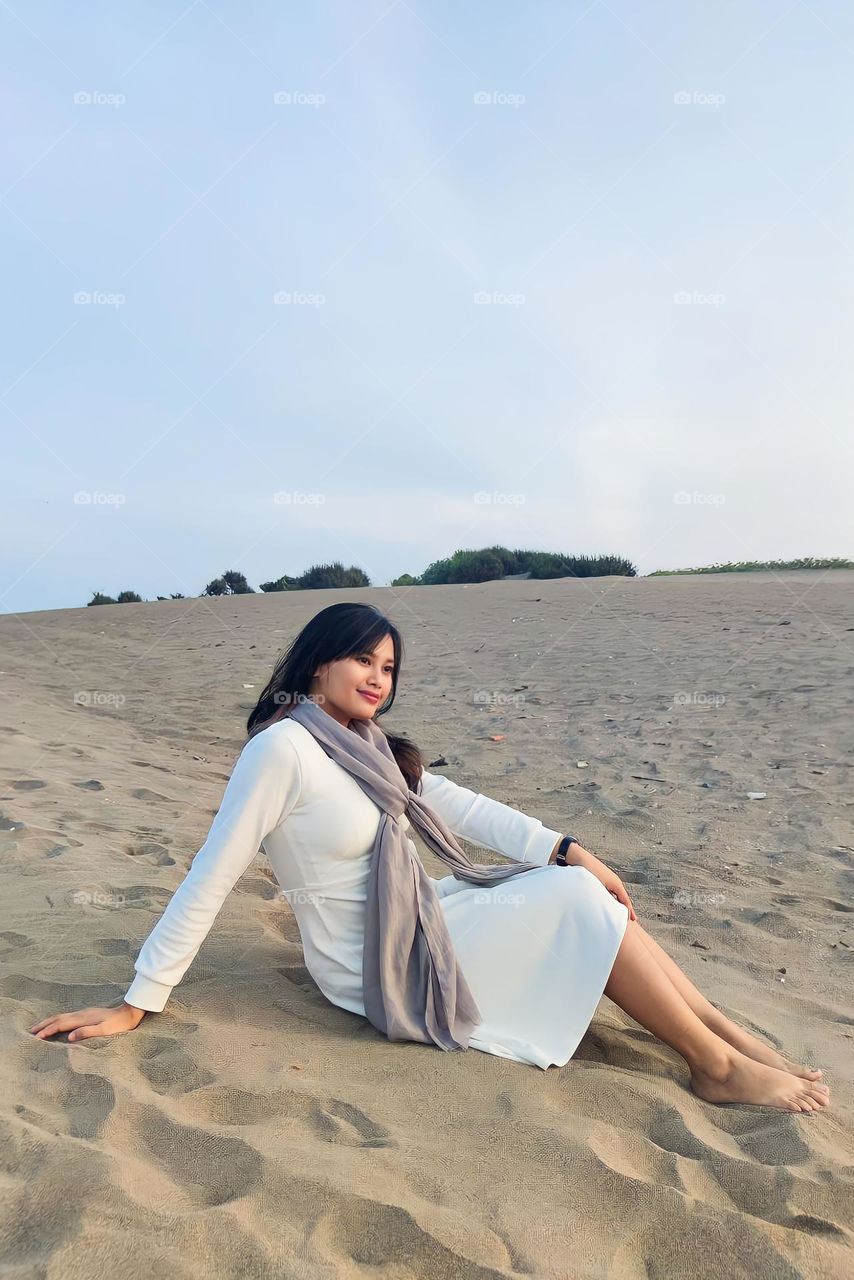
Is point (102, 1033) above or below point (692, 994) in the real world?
below

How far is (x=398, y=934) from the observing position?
9.64ft

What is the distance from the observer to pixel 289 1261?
5.95 feet

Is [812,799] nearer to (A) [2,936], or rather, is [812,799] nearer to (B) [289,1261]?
(A) [2,936]

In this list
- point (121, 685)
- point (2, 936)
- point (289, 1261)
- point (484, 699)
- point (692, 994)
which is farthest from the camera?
point (121, 685)

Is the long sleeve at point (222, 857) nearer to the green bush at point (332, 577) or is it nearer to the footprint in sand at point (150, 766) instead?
the footprint in sand at point (150, 766)

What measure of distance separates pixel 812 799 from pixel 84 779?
4920 mm

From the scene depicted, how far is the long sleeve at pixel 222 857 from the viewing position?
2744mm

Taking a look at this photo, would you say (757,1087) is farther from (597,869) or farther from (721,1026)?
(597,869)

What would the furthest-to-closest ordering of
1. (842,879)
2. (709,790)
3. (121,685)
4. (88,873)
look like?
(121,685), (709,790), (842,879), (88,873)

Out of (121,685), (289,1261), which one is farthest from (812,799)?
(121,685)
